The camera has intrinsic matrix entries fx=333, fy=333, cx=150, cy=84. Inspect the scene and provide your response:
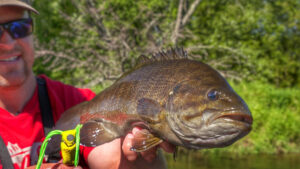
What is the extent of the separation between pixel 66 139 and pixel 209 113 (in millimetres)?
832

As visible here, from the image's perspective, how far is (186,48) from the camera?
8727 millimetres

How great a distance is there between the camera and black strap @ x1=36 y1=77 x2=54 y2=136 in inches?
102

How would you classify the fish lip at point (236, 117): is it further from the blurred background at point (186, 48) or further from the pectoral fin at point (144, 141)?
Answer: the blurred background at point (186, 48)

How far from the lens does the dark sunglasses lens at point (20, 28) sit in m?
2.52

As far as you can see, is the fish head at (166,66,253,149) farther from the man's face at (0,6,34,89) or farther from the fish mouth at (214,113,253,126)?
the man's face at (0,6,34,89)

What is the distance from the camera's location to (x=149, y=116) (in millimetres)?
1740

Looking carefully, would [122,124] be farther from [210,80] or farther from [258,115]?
[258,115]

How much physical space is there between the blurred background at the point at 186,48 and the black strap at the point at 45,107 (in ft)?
17.7

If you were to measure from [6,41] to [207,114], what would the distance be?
1.70 meters

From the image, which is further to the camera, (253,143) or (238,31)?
(238,31)

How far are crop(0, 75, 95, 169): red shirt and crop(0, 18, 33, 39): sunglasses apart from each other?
47 centimetres

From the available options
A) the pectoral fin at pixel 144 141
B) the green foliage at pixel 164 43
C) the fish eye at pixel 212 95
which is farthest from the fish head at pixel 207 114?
the green foliage at pixel 164 43

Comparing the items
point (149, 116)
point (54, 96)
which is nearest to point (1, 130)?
point (54, 96)

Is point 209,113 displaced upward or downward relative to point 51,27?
downward
